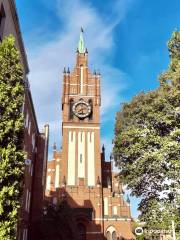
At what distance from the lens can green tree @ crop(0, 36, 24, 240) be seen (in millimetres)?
11664

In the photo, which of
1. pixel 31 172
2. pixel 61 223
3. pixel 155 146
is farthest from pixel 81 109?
pixel 155 146

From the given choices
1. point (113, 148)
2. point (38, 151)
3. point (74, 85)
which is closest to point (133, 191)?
point (113, 148)

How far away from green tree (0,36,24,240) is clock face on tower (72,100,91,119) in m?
37.2

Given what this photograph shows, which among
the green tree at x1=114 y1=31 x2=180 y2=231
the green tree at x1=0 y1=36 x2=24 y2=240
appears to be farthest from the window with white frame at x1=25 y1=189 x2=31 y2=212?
the green tree at x1=0 y1=36 x2=24 y2=240

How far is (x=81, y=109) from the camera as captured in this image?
52.0m

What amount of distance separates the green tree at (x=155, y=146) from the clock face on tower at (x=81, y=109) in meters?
27.8

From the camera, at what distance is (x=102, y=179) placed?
5059 cm

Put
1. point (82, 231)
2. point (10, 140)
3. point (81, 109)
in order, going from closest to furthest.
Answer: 1. point (10, 140)
2. point (82, 231)
3. point (81, 109)

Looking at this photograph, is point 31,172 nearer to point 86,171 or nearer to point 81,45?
point 86,171

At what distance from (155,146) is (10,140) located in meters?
11.8

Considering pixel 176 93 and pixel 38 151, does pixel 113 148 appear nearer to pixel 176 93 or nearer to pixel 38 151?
pixel 176 93

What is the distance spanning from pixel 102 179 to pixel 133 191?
2859cm

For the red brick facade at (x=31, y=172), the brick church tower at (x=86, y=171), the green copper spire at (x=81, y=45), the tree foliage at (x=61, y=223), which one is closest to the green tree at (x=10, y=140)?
the red brick facade at (x=31, y=172)

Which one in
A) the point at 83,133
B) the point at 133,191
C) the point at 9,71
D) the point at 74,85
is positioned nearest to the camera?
the point at 9,71
